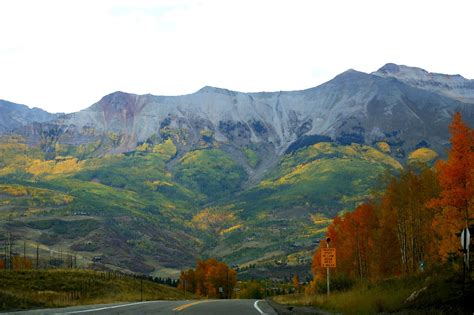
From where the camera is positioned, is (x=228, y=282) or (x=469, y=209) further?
(x=228, y=282)

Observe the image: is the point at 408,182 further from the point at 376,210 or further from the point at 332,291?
the point at 332,291

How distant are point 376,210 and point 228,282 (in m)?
78.7

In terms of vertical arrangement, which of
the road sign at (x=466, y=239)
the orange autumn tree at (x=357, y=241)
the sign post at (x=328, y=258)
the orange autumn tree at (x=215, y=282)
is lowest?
the orange autumn tree at (x=215, y=282)

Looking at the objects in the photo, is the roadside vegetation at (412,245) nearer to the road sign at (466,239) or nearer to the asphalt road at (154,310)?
the road sign at (466,239)

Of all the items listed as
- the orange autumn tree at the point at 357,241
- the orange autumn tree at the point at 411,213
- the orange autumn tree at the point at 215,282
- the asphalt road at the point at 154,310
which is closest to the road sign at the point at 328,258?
the asphalt road at the point at 154,310

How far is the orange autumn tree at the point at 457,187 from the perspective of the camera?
4612 centimetres

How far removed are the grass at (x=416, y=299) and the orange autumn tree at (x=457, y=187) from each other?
19.3 m

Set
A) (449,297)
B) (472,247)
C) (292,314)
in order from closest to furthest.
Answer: (449,297)
(472,247)
(292,314)

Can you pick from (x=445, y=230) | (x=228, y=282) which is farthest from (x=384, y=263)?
(x=228, y=282)

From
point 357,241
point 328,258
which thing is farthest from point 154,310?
point 357,241

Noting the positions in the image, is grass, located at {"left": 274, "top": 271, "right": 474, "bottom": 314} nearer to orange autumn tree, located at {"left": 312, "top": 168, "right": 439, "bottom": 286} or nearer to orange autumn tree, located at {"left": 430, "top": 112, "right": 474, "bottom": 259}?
orange autumn tree, located at {"left": 430, "top": 112, "right": 474, "bottom": 259}

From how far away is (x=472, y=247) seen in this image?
23.8 m

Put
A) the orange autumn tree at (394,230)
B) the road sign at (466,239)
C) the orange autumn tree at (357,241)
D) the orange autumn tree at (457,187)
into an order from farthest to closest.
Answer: the orange autumn tree at (357,241) → the orange autumn tree at (394,230) → the orange autumn tree at (457,187) → the road sign at (466,239)

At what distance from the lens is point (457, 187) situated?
4666 centimetres
